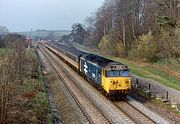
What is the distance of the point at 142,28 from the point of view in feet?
234

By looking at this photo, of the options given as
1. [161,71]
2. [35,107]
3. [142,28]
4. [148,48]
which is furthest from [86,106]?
[142,28]

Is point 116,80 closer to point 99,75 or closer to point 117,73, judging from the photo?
Answer: point 117,73

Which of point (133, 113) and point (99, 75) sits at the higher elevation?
point (99, 75)

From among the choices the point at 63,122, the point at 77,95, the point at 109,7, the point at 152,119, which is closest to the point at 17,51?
the point at 77,95

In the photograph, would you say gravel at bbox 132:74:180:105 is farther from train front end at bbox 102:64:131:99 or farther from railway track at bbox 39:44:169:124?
railway track at bbox 39:44:169:124

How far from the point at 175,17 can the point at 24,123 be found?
35168 millimetres

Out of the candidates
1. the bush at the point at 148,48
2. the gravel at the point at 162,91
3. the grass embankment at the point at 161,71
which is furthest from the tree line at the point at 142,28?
the gravel at the point at 162,91

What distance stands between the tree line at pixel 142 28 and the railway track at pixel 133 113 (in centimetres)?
1918

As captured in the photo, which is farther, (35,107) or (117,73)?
(117,73)

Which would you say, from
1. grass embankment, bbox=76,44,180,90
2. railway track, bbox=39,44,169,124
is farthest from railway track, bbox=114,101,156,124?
grass embankment, bbox=76,44,180,90

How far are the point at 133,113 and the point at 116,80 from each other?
4119mm

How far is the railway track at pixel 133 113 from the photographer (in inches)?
815

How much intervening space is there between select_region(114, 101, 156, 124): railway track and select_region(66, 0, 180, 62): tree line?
62.9 feet

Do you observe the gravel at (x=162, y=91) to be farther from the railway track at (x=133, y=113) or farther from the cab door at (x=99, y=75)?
the cab door at (x=99, y=75)
